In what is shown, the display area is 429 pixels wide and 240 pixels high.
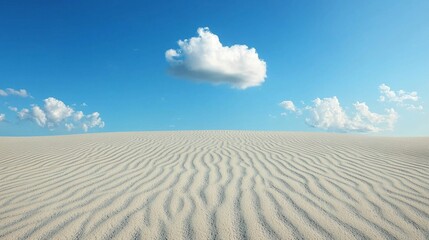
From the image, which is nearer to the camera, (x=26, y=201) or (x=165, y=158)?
(x=26, y=201)

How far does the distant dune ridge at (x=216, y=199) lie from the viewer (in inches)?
116

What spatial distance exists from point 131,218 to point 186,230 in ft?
2.51

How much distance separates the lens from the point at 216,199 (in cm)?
376

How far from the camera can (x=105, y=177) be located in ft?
16.8

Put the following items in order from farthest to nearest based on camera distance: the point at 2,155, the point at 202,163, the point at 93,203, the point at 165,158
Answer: the point at 2,155 → the point at 165,158 → the point at 202,163 → the point at 93,203

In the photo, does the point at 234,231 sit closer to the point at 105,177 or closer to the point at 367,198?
the point at 367,198

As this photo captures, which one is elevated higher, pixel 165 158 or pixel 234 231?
pixel 165 158

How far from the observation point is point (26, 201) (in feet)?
13.0

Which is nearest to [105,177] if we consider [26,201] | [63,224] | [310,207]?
[26,201]

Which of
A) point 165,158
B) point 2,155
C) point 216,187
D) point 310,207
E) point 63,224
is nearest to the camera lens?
point 63,224

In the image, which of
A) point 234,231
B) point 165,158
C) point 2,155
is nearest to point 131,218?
point 234,231

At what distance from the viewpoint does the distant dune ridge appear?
296cm

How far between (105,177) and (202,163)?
2100 mm

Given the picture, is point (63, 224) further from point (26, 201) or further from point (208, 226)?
point (208, 226)
